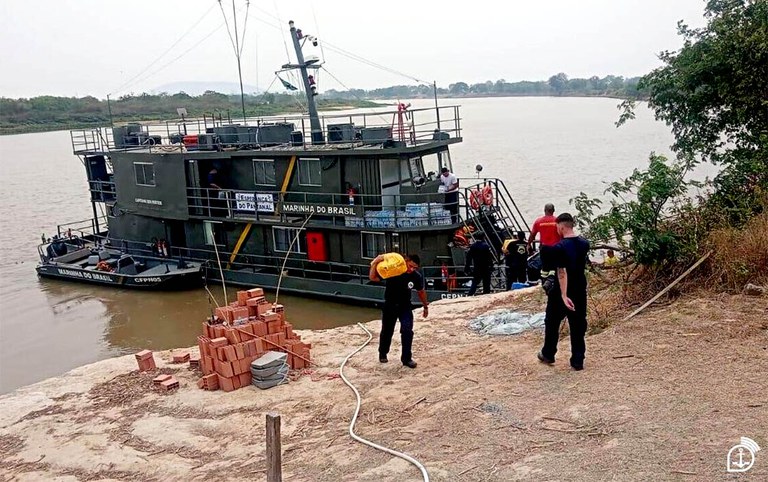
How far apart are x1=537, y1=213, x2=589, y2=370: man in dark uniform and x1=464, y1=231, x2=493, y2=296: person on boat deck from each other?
19.4 feet

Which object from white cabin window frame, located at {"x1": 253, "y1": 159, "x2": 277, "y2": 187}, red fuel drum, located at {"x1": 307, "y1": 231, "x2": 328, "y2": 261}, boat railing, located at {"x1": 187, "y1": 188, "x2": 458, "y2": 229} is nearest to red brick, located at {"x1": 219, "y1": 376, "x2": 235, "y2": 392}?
boat railing, located at {"x1": 187, "y1": 188, "x2": 458, "y2": 229}

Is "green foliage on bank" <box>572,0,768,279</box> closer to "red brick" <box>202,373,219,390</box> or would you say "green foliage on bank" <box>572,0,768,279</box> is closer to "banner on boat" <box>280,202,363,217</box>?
"red brick" <box>202,373,219,390</box>

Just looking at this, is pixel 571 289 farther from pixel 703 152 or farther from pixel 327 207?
pixel 327 207

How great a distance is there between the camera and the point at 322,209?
15.7 meters

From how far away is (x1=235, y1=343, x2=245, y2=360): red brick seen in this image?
7800mm

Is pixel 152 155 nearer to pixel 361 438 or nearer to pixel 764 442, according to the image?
pixel 361 438

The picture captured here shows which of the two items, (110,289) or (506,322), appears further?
(110,289)

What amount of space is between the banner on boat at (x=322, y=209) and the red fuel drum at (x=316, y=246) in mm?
563

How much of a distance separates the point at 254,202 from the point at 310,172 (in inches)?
66.0

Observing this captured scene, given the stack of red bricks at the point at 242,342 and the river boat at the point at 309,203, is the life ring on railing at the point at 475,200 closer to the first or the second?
the river boat at the point at 309,203

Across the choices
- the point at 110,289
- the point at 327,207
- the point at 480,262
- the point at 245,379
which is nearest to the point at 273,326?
the point at 245,379

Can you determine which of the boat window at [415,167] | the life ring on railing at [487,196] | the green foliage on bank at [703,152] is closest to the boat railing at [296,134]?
the boat window at [415,167]

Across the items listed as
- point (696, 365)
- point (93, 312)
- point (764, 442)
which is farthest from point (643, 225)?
point (93, 312)

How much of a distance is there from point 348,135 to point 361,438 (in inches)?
479
